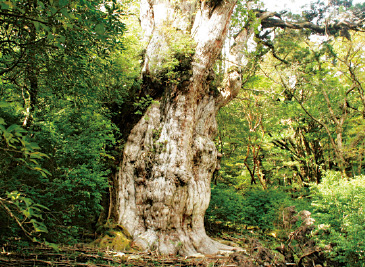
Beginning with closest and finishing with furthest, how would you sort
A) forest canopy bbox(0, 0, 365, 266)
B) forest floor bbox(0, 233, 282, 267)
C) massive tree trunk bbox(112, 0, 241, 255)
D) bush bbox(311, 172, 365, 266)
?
forest canopy bbox(0, 0, 365, 266), forest floor bbox(0, 233, 282, 267), bush bbox(311, 172, 365, 266), massive tree trunk bbox(112, 0, 241, 255)

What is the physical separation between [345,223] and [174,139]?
414 cm

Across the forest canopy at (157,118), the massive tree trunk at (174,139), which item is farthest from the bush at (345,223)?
the massive tree trunk at (174,139)

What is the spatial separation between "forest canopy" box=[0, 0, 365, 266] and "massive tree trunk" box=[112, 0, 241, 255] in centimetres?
4

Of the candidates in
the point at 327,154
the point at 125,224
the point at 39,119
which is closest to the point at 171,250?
the point at 125,224

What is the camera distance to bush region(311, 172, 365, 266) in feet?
13.7

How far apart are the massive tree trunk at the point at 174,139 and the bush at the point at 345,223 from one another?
264cm

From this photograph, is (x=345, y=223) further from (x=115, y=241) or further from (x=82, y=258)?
(x=82, y=258)

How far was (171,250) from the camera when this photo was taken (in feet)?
17.9

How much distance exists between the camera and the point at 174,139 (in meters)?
6.52

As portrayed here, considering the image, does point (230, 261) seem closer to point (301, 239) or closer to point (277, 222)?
point (301, 239)

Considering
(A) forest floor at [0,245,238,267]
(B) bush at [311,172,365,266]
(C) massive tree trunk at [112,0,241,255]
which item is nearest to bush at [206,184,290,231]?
(C) massive tree trunk at [112,0,241,255]

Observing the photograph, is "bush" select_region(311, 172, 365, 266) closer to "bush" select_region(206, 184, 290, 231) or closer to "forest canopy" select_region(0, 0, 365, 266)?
"forest canopy" select_region(0, 0, 365, 266)

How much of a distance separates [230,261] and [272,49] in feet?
34.4

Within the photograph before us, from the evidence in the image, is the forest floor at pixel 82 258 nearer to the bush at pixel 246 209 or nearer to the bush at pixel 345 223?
the bush at pixel 345 223
